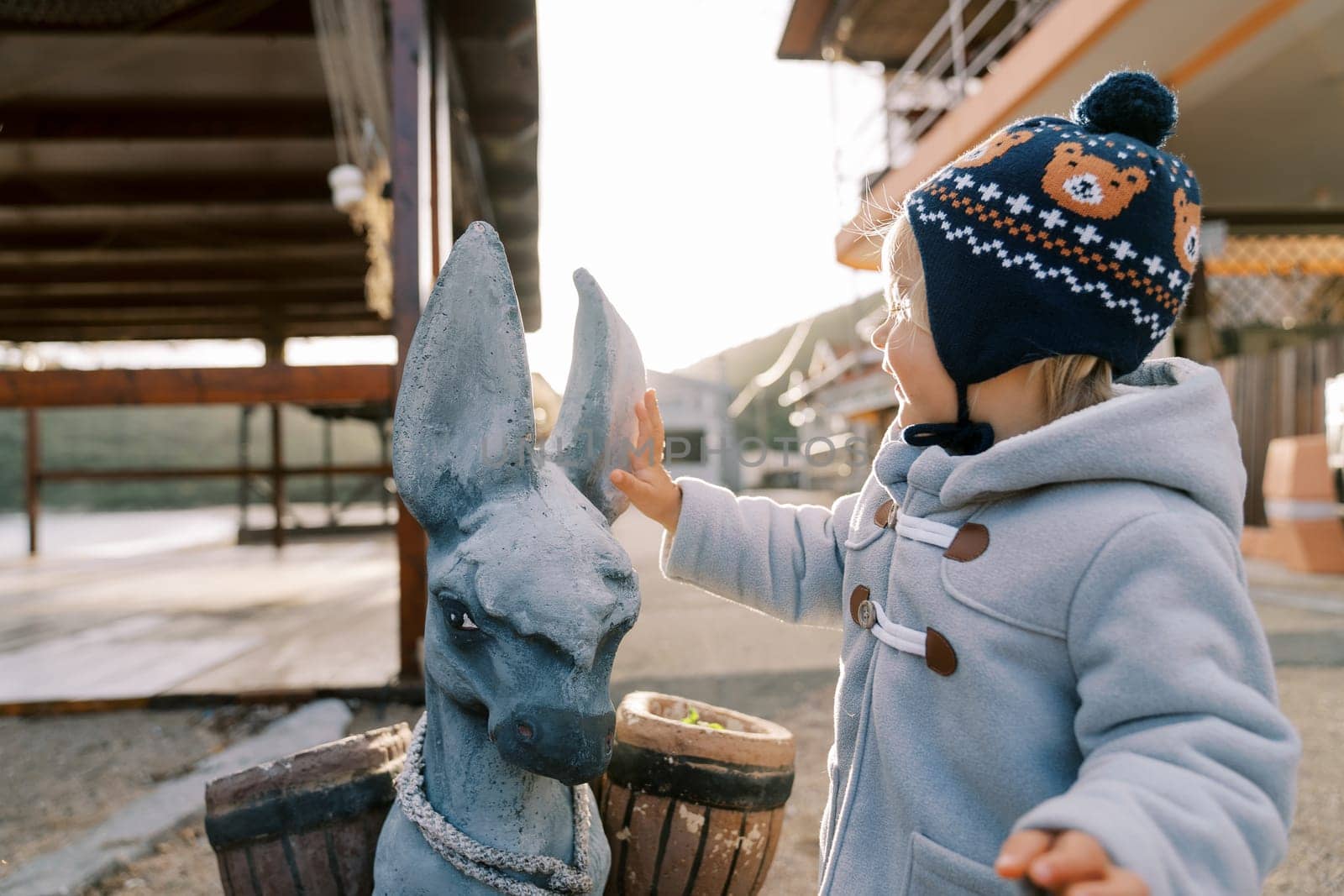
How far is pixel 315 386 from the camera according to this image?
3.10 m

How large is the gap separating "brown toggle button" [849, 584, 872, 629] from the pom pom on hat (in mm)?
727

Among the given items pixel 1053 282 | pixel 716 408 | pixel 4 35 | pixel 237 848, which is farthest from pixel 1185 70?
pixel 716 408

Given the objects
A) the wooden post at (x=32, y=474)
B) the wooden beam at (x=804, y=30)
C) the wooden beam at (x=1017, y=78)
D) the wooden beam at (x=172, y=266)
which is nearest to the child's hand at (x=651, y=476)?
the wooden beam at (x=1017, y=78)

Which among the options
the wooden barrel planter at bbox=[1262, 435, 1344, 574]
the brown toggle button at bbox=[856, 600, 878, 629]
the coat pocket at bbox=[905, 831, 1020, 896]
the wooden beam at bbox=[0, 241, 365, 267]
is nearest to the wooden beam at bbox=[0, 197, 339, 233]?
the wooden beam at bbox=[0, 241, 365, 267]

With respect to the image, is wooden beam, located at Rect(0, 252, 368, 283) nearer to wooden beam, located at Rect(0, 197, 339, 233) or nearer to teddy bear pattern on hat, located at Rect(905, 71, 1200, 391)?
wooden beam, located at Rect(0, 197, 339, 233)

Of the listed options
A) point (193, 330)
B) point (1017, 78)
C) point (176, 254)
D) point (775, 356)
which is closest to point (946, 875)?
point (1017, 78)

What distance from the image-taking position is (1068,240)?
96 cm

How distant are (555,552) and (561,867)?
0.43 meters

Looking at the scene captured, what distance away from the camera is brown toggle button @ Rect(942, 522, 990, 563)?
997mm

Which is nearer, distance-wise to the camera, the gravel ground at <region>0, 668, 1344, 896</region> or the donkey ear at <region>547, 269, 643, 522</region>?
the donkey ear at <region>547, 269, 643, 522</region>

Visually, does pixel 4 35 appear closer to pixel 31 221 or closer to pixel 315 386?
pixel 31 221

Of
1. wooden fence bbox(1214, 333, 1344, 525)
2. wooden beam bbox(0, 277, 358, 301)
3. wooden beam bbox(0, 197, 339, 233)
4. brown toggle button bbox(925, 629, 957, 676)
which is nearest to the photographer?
brown toggle button bbox(925, 629, 957, 676)

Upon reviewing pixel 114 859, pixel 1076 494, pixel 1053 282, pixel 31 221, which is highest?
pixel 31 221

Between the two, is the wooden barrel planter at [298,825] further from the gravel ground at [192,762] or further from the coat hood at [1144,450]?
the coat hood at [1144,450]
